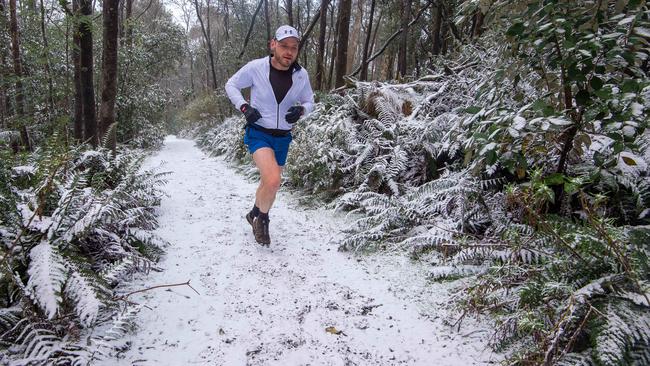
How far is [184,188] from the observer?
6.12m

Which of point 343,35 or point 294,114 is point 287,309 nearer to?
point 294,114

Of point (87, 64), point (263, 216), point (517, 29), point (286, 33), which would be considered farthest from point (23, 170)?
point (87, 64)

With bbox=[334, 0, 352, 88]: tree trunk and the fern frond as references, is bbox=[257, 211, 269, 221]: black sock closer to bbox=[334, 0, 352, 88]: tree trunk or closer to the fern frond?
the fern frond

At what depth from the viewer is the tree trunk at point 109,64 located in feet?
17.5

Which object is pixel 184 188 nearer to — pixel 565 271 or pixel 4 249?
pixel 4 249

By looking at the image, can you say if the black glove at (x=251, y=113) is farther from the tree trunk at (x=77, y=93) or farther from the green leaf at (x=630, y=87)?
the tree trunk at (x=77, y=93)

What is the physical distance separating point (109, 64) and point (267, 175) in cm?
369

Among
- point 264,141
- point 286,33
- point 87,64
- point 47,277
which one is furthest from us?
point 87,64

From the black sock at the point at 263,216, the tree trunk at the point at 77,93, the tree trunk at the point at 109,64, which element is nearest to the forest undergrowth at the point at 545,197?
the black sock at the point at 263,216

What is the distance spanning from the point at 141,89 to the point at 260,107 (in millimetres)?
14047

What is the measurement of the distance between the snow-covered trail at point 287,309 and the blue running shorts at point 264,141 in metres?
0.93

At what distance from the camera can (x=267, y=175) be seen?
3.63 metres

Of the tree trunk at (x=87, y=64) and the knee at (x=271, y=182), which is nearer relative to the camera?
the knee at (x=271, y=182)

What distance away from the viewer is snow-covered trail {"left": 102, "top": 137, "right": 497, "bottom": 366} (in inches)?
80.1
